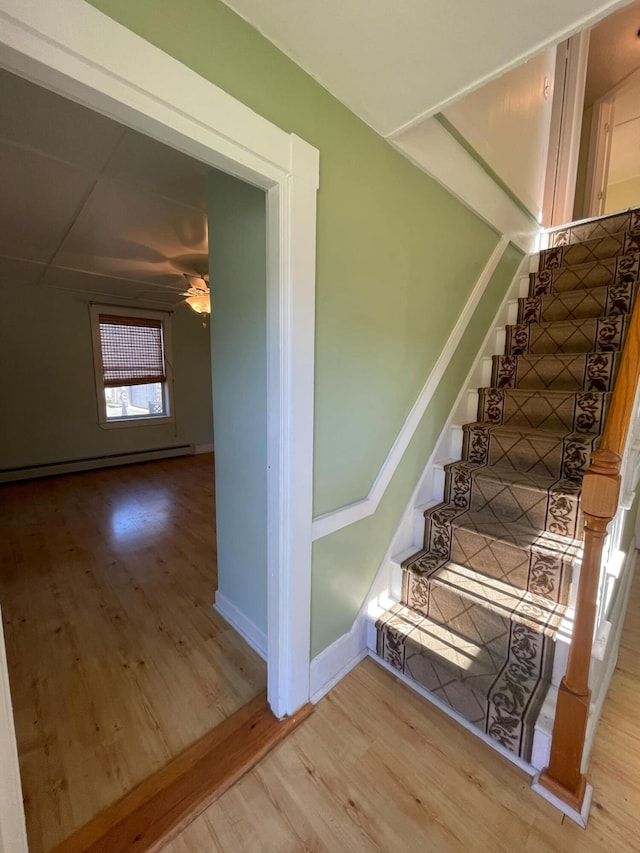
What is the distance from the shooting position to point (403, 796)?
3.53ft

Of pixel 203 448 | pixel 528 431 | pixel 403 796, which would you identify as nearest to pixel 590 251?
pixel 528 431

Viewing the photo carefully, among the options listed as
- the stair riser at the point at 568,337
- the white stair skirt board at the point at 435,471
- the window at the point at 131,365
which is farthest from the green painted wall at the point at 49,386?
the stair riser at the point at 568,337

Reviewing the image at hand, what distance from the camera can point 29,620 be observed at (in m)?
1.81

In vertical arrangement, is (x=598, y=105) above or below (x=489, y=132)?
above

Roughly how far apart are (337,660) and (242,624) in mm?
560

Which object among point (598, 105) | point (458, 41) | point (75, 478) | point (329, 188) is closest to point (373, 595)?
point (329, 188)

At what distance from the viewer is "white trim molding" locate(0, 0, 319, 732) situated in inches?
25.2

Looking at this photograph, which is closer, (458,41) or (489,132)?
(458,41)

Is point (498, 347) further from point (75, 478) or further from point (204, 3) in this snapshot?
point (75, 478)

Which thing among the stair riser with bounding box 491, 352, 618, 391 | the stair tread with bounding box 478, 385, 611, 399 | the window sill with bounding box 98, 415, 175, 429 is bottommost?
the window sill with bounding box 98, 415, 175, 429

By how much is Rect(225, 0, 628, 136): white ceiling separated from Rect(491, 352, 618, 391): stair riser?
4.79 ft

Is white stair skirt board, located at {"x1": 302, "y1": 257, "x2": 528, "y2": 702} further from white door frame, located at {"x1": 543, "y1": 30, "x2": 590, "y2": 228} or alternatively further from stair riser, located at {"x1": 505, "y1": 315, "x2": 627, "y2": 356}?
white door frame, located at {"x1": 543, "y1": 30, "x2": 590, "y2": 228}

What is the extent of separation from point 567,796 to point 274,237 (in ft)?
6.40

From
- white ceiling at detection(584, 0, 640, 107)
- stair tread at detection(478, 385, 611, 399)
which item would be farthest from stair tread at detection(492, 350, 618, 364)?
white ceiling at detection(584, 0, 640, 107)
